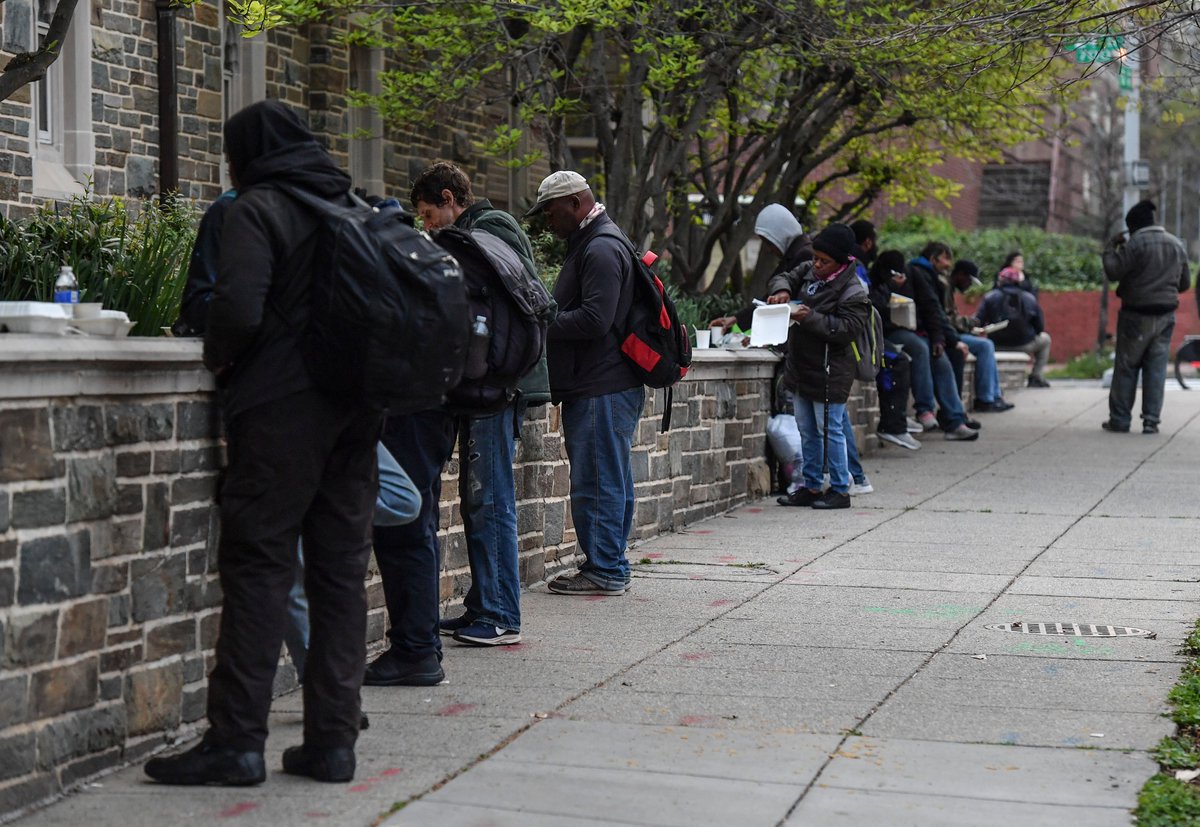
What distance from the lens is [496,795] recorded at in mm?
4965

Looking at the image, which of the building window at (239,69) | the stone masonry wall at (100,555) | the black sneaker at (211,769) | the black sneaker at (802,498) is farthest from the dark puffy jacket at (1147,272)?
the black sneaker at (211,769)

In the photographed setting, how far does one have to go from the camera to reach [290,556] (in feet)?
16.7

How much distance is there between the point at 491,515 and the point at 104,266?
1.82 meters

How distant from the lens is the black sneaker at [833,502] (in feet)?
39.1

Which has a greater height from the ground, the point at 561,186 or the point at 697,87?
the point at 697,87

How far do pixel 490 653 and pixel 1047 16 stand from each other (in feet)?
13.6

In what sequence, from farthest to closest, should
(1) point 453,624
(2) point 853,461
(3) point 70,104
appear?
(3) point 70,104
(2) point 853,461
(1) point 453,624

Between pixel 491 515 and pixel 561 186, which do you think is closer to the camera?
pixel 491 515

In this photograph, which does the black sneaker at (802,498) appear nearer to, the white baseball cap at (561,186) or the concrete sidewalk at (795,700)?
the concrete sidewalk at (795,700)

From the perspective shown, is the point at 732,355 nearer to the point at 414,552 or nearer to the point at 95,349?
the point at 414,552

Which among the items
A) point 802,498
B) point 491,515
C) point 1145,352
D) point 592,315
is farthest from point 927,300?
point 491,515

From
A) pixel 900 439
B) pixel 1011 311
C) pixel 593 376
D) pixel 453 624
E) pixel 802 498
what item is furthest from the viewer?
pixel 1011 311

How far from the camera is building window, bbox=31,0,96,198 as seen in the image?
15086mm

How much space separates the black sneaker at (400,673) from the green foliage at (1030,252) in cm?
3155
